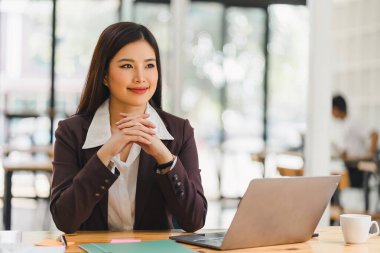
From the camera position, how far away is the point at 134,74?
7.05ft

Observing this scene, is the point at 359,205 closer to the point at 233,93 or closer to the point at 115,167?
the point at 233,93

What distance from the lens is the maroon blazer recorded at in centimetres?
206

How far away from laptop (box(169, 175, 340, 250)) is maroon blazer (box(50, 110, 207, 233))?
241mm

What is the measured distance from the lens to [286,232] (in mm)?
1886

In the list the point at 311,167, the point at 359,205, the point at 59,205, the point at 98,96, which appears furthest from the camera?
the point at 359,205

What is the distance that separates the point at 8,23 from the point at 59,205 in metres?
8.38

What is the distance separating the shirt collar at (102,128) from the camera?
7.34 feet

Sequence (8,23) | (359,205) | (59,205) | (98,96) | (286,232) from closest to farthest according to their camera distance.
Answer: (286,232) < (59,205) < (98,96) < (359,205) < (8,23)

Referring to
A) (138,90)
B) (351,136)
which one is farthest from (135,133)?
(351,136)

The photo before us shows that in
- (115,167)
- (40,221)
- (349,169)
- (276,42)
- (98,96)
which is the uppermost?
(276,42)

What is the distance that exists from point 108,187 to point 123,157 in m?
0.22

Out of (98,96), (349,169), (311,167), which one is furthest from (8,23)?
(98,96)

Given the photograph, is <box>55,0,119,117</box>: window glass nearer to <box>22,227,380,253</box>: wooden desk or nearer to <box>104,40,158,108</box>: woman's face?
<box>104,40,158,108</box>: woman's face

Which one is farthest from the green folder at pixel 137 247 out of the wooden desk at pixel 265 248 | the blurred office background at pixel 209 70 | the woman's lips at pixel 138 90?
the blurred office background at pixel 209 70
